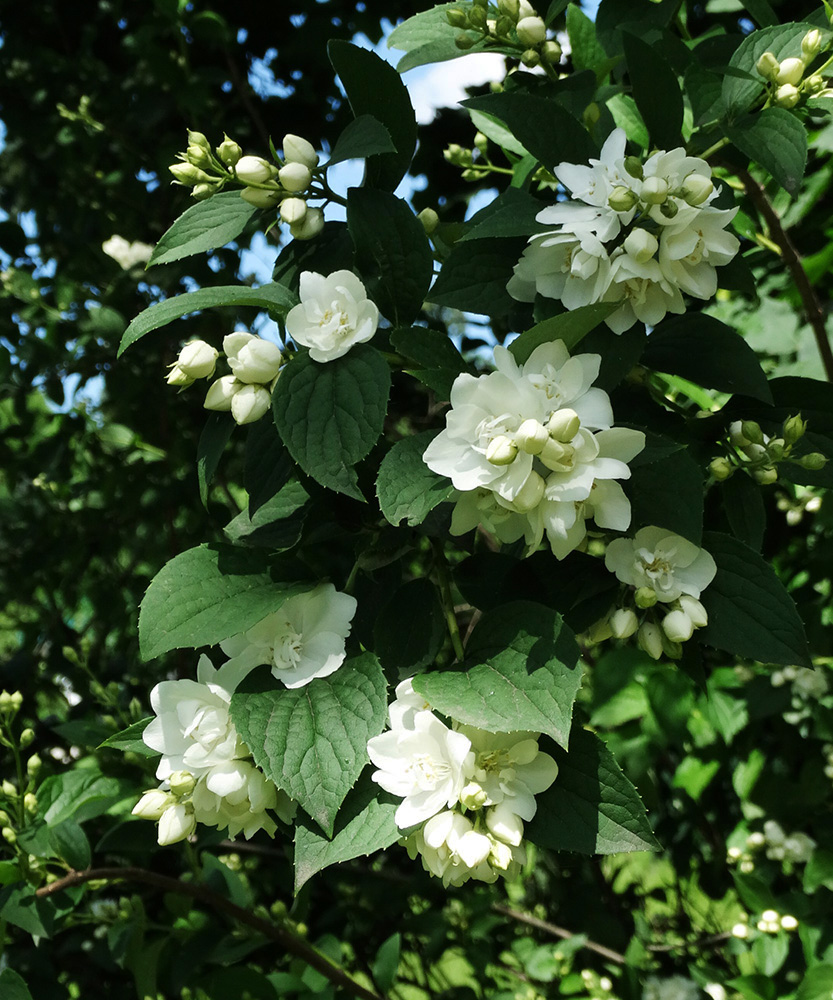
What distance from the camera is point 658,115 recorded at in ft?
2.87

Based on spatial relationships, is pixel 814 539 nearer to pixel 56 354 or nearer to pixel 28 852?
pixel 28 852

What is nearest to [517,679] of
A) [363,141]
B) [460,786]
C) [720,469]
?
[460,786]

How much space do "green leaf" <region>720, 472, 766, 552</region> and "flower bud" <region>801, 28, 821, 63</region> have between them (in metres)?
0.43

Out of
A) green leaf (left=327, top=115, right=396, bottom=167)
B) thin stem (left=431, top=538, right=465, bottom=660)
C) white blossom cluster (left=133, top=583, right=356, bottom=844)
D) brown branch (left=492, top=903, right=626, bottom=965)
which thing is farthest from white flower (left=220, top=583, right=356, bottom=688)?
brown branch (left=492, top=903, right=626, bottom=965)

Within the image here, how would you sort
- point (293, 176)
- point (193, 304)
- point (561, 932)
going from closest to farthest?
point (193, 304), point (293, 176), point (561, 932)

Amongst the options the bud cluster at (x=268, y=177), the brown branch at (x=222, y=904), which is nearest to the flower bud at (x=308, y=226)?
the bud cluster at (x=268, y=177)

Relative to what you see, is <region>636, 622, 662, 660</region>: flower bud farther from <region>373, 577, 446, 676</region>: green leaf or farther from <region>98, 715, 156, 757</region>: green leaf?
<region>98, 715, 156, 757</region>: green leaf

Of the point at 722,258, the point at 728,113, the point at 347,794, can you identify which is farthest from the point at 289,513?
the point at 728,113

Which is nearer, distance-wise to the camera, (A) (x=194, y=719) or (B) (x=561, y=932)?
(A) (x=194, y=719)

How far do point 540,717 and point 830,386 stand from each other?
50cm

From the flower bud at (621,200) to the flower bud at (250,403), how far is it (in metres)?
0.36

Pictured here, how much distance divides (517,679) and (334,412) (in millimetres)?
283

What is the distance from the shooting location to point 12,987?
1.09 m

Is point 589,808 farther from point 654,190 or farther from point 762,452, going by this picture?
point 654,190
